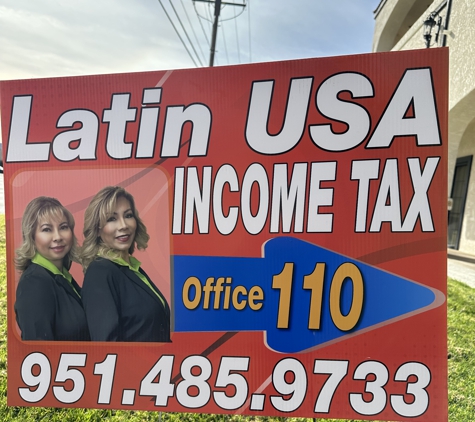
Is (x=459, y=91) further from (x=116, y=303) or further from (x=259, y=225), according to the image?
(x=116, y=303)

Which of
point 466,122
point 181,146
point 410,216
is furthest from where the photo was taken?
point 466,122

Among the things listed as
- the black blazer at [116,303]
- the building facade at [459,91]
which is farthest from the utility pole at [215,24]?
the black blazer at [116,303]

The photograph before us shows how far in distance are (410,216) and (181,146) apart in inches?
55.4

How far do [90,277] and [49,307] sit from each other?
0.34 m

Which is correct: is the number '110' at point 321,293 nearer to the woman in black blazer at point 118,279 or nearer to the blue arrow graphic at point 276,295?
the blue arrow graphic at point 276,295

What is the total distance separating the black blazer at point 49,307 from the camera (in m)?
2.28

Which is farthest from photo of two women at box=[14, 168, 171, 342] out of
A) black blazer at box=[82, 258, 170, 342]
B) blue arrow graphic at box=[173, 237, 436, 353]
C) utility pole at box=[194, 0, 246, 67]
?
utility pole at box=[194, 0, 246, 67]

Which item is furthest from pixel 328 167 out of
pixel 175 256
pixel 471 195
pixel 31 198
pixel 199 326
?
pixel 471 195

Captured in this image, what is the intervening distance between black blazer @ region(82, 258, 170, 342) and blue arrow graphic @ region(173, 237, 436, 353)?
0.23 m

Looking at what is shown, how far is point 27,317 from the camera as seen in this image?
7.55 feet

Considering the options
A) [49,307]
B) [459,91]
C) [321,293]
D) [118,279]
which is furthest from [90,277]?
[459,91]

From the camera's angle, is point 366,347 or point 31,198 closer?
point 366,347

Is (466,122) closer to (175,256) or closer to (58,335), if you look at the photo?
(175,256)

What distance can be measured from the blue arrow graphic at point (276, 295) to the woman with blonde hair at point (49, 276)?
2.25ft
